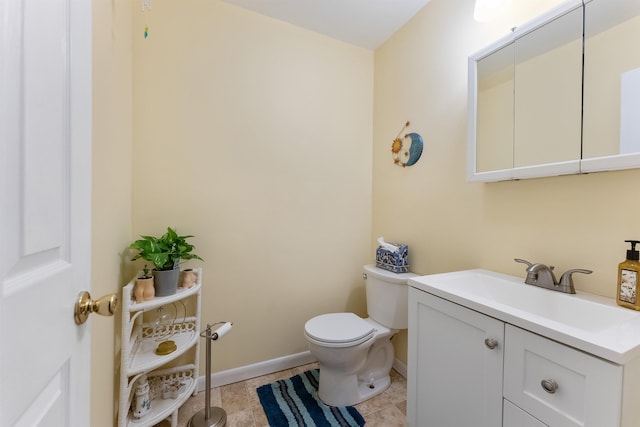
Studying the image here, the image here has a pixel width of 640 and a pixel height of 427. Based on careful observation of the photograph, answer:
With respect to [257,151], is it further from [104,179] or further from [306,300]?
[306,300]

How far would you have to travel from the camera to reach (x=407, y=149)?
1.81m

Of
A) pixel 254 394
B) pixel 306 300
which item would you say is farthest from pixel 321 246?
pixel 254 394

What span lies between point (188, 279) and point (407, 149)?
1.56 metres

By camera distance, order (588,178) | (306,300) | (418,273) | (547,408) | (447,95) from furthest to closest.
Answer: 1. (306,300)
2. (418,273)
3. (447,95)
4. (588,178)
5. (547,408)

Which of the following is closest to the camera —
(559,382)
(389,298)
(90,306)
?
(90,306)

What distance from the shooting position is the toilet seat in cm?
143

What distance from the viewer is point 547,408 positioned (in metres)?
0.72

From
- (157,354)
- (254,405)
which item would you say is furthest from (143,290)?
(254,405)

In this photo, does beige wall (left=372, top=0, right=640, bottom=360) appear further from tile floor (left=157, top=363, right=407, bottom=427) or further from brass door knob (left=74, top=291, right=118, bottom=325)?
brass door knob (left=74, top=291, right=118, bottom=325)

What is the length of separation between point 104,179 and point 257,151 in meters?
0.89

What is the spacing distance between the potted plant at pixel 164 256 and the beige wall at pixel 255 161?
25 cm

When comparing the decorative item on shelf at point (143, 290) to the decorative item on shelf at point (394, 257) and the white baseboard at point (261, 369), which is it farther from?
the decorative item on shelf at point (394, 257)

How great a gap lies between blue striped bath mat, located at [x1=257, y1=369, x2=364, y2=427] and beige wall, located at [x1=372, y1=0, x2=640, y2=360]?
60 centimetres

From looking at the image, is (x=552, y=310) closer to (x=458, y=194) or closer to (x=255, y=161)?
(x=458, y=194)
